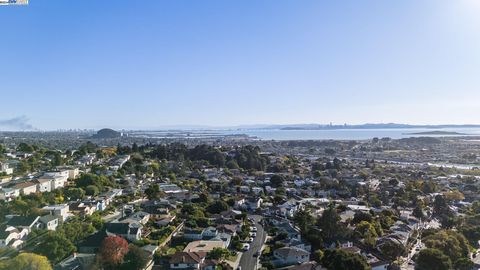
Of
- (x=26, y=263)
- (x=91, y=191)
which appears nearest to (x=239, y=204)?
(x=91, y=191)

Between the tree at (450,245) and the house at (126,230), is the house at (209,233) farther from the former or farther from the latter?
the tree at (450,245)

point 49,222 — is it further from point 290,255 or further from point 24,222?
point 290,255

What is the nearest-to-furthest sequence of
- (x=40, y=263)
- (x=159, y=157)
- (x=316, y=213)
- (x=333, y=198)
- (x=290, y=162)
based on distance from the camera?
(x=40, y=263) < (x=316, y=213) < (x=333, y=198) < (x=159, y=157) < (x=290, y=162)

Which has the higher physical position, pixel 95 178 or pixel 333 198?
pixel 95 178

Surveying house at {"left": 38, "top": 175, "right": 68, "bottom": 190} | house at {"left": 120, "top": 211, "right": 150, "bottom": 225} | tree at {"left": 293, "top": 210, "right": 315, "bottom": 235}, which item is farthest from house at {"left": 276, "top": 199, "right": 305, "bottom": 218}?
house at {"left": 38, "top": 175, "right": 68, "bottom": 190}

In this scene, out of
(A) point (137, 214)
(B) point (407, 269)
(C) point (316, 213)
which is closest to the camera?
(B) point (407, 269)

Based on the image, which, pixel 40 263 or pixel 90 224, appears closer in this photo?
pixel 40 263

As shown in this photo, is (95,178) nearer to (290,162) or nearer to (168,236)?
(168,236)

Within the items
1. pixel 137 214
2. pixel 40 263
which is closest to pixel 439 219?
pixel 137 214

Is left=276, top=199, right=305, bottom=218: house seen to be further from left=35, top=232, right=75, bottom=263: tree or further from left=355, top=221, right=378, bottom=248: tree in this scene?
left=35, top=232, right=75, bottom=263: tree

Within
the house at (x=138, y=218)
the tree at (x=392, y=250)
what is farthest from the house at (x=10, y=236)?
the tree at (x=392, y=250)
